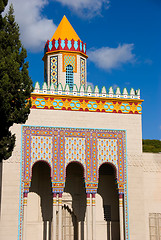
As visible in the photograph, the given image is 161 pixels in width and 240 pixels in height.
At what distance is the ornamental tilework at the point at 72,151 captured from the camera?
50.7ft

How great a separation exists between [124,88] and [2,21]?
710 cm

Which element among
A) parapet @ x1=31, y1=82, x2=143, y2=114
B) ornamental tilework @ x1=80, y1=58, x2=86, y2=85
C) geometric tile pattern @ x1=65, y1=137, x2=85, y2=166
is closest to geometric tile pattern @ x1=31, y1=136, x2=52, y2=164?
geometric tile pattern @ x1=65, y1=137, x2=85, y2=166

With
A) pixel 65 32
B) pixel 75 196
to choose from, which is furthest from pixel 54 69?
pixel 75 196

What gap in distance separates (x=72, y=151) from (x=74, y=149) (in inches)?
4.6

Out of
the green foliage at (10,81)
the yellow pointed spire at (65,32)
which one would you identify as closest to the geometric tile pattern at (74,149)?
the green foliage at (10,81)

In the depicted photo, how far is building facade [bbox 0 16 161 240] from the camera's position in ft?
50.0

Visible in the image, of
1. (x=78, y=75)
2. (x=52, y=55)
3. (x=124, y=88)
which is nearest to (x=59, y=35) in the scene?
Result: (x=52, y=55)

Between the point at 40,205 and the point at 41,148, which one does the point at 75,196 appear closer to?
the point at 40,205

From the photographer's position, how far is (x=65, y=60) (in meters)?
17.9

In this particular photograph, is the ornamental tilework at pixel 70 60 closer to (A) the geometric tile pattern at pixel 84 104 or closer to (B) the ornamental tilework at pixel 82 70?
(B) the ornamental tilework at pixel 82 70

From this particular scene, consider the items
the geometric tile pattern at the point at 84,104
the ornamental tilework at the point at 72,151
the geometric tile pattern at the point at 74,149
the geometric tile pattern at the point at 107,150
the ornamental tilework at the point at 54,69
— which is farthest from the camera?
the ornamental tilework at the point at 54,69

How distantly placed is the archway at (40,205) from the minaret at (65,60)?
12.6ft

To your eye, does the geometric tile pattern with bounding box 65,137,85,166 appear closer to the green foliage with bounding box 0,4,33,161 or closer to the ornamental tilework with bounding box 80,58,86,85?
the ornamental tilework with bounding box 80,58,86,85

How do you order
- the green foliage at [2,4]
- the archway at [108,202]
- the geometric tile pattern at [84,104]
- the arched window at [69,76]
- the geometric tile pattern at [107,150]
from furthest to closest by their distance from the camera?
the arched window at [69,76], the archway at [108,202], the geometric tile pattern at [107,150], the geometric tile pattern at [84,104], the green foliage at [2,4]
